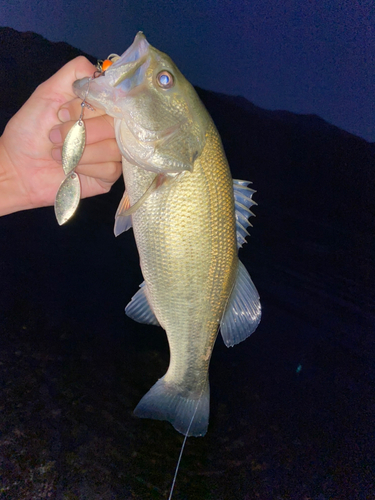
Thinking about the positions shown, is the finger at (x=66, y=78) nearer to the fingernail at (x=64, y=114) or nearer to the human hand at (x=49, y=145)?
the human hand at (x=49, y=145)

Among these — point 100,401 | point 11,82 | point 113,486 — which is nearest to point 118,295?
point 100,401

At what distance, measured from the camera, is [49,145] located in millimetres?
1317

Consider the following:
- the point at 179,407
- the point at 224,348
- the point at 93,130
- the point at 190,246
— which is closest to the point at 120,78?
the point at 93,130

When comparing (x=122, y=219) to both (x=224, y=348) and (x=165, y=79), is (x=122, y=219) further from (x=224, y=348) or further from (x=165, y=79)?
(x=224, y=348)

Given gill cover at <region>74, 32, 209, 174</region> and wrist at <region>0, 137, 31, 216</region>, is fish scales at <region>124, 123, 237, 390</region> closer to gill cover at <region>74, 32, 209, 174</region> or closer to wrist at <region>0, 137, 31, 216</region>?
gill cover at <region>74, 32, 209, 174</region>

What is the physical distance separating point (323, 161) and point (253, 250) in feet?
4.92

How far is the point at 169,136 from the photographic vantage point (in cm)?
94

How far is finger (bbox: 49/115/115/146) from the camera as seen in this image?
39.4 inches

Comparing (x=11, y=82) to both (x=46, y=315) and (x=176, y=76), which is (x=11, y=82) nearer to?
(x=46, y=315)

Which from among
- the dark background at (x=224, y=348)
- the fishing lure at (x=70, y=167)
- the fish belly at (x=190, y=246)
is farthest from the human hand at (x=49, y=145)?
the dark background at (x=224, y=348)

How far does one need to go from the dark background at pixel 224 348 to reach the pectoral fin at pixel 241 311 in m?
1.42

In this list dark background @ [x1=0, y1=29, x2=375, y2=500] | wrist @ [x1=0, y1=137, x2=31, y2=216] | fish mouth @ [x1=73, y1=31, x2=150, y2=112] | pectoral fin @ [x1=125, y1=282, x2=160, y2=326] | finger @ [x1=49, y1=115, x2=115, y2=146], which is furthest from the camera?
dark background @ [x1=0, y1=29, x2=375, y2=500]

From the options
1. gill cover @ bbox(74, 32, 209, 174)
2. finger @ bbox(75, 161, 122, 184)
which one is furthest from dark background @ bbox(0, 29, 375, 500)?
gill cover @ bbox(74, 32, 209, 174)

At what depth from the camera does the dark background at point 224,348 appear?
190cm
